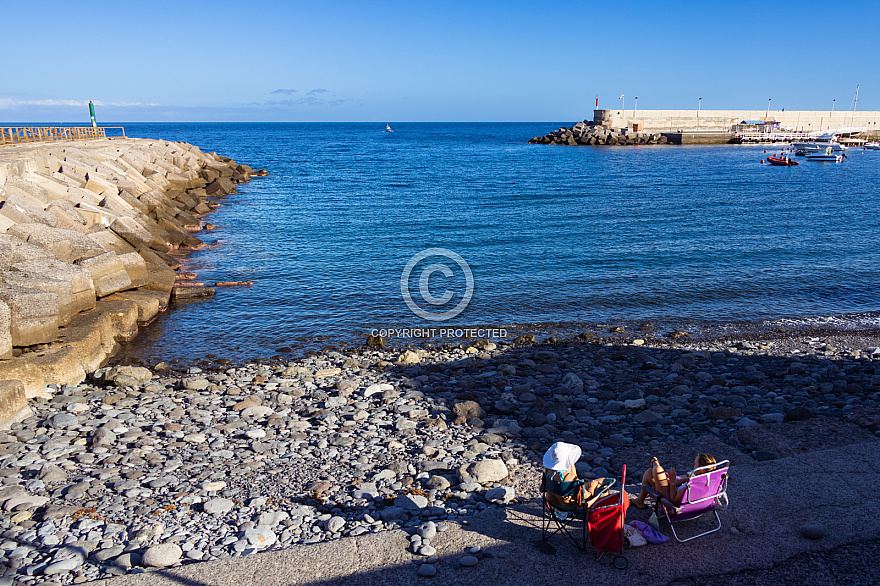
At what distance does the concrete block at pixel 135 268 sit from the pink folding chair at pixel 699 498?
1318 cm

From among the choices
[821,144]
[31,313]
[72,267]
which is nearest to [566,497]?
[31,313]

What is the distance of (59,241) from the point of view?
42.9 feet

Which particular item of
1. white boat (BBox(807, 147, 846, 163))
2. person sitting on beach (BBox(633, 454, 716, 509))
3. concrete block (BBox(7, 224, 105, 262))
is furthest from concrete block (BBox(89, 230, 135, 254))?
white boat (BBox(807, 147, 846, 163))

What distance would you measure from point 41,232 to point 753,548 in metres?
14.5

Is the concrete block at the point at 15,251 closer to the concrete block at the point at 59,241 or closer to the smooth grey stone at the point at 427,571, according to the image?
the concrete block at the point at 59,241

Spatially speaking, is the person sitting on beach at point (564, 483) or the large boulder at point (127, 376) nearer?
the person sitting on beach at point (564, 483)

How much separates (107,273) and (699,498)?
1282 centimetres

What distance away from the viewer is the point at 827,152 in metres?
65.9

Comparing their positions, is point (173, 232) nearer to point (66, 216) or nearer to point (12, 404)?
point (66, 216)

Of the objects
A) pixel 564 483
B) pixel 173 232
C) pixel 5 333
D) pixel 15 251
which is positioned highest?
pixel 15 251

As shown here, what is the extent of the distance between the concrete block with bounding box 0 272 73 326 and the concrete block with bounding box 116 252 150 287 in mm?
3123

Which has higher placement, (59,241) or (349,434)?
(59,241)
